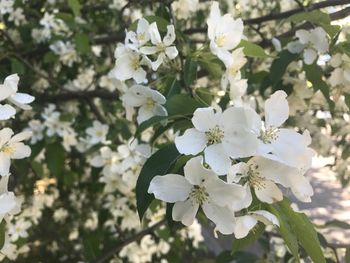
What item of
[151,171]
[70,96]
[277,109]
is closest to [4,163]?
[151,171]

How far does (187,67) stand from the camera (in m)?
1.01

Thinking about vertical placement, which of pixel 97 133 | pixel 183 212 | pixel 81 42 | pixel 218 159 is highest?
pixel 218 159

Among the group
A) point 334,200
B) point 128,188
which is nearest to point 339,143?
point 334,200

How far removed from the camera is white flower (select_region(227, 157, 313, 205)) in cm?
75

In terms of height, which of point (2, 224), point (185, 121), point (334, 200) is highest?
point (185, 121)

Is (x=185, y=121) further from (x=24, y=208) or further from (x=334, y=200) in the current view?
(x=24, y=208)

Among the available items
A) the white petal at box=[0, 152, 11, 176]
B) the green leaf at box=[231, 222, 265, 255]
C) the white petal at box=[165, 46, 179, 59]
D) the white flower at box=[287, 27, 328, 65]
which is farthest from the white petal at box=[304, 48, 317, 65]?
the white petal at box=[0, 152, 11, 176]

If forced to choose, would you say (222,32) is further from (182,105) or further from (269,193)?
(269,193)

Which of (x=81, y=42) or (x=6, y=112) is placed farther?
(x=81, y=42)

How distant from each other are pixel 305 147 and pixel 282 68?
619 millimetres

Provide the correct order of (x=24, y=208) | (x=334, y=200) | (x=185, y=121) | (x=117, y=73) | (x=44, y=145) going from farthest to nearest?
(x=24, y=208) → (x=44, y=145) → (x=334, y=200) → (x=117, y=73) → (x=185, y=121)

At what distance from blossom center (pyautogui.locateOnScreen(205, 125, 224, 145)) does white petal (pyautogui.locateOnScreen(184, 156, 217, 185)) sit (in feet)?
0.11

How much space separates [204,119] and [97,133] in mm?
1124

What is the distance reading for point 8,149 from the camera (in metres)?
0.91
